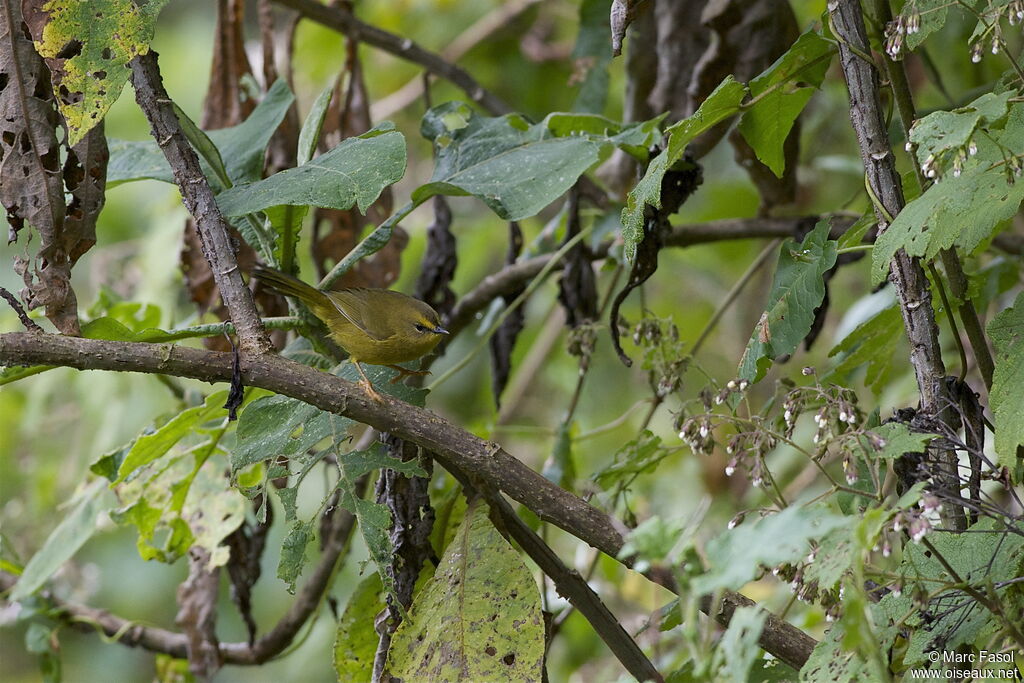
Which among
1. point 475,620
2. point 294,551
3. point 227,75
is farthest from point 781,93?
point 227,75

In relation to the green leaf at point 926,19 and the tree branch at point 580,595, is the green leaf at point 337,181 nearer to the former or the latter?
the tree branch at point 580,595

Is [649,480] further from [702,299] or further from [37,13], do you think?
[37,13]

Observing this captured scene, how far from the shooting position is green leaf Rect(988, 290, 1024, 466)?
141cm

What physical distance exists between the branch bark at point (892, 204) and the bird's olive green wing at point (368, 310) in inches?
46.4

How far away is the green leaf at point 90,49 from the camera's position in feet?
5.26

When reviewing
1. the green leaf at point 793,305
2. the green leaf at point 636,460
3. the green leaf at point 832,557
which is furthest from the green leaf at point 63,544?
the green leaf at point 832,557

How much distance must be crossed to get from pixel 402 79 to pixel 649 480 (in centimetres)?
244

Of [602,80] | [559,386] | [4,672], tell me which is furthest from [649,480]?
[4,672]

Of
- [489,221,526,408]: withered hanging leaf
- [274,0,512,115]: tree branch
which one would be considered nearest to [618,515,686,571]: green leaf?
[489,221,526,408]: withered hanging leaf

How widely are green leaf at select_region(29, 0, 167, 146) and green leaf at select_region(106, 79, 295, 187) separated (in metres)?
0.36

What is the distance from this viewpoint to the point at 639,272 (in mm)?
2059

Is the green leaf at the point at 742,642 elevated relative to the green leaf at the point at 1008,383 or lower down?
lower down

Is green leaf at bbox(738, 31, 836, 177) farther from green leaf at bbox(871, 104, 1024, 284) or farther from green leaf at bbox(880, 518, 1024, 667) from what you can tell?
green leaf at bbox(880, 518, 1024, 667)

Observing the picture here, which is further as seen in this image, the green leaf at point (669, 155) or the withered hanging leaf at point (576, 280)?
the withered hanging leaf at point (576, 280)
